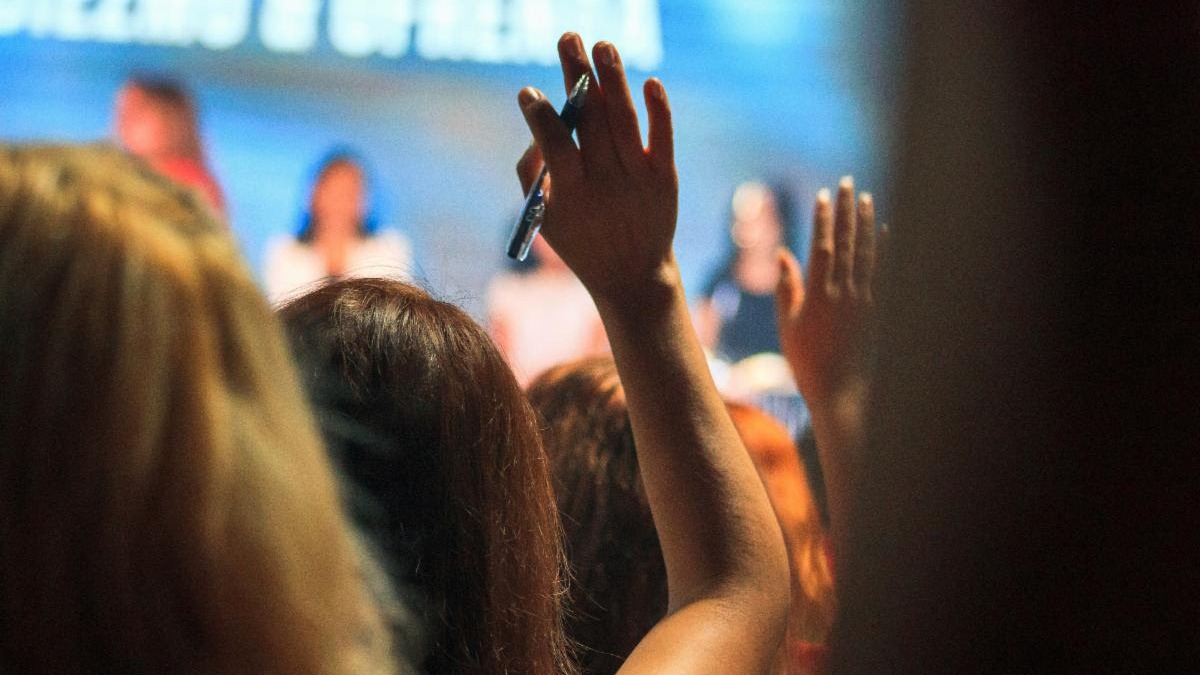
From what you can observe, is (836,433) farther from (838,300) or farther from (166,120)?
(166,120)

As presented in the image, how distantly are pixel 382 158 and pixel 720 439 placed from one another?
9.01 ft

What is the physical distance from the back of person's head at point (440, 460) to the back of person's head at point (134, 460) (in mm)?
287

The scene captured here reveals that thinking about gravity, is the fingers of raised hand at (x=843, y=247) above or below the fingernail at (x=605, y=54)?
below

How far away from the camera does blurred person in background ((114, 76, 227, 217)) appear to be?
335cm

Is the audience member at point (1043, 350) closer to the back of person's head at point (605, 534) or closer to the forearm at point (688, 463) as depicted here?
the forearm at point (688, 463)

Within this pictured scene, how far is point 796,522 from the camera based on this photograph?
126 centimetres

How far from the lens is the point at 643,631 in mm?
1103

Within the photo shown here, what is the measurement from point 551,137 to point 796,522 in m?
0.65

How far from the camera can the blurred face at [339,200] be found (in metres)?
3.32

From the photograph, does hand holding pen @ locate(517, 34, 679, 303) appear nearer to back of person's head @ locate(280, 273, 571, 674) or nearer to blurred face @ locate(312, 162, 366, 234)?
back of person's head @ locate(280, 273, 571, 674)

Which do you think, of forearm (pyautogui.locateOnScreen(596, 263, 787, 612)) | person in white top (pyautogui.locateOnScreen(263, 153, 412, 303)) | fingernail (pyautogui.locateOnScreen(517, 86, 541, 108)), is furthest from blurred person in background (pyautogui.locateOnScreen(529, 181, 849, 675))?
person in white top (pyautogui.locateOnScreen(263, 153, 412, 303))

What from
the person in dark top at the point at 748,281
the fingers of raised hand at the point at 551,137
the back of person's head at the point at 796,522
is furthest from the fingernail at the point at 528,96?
the person in dark top at the point at 748,281

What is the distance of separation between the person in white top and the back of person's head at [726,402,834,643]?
7.14 feet

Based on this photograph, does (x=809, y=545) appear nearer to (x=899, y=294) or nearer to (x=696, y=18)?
(x=899, y=294)
